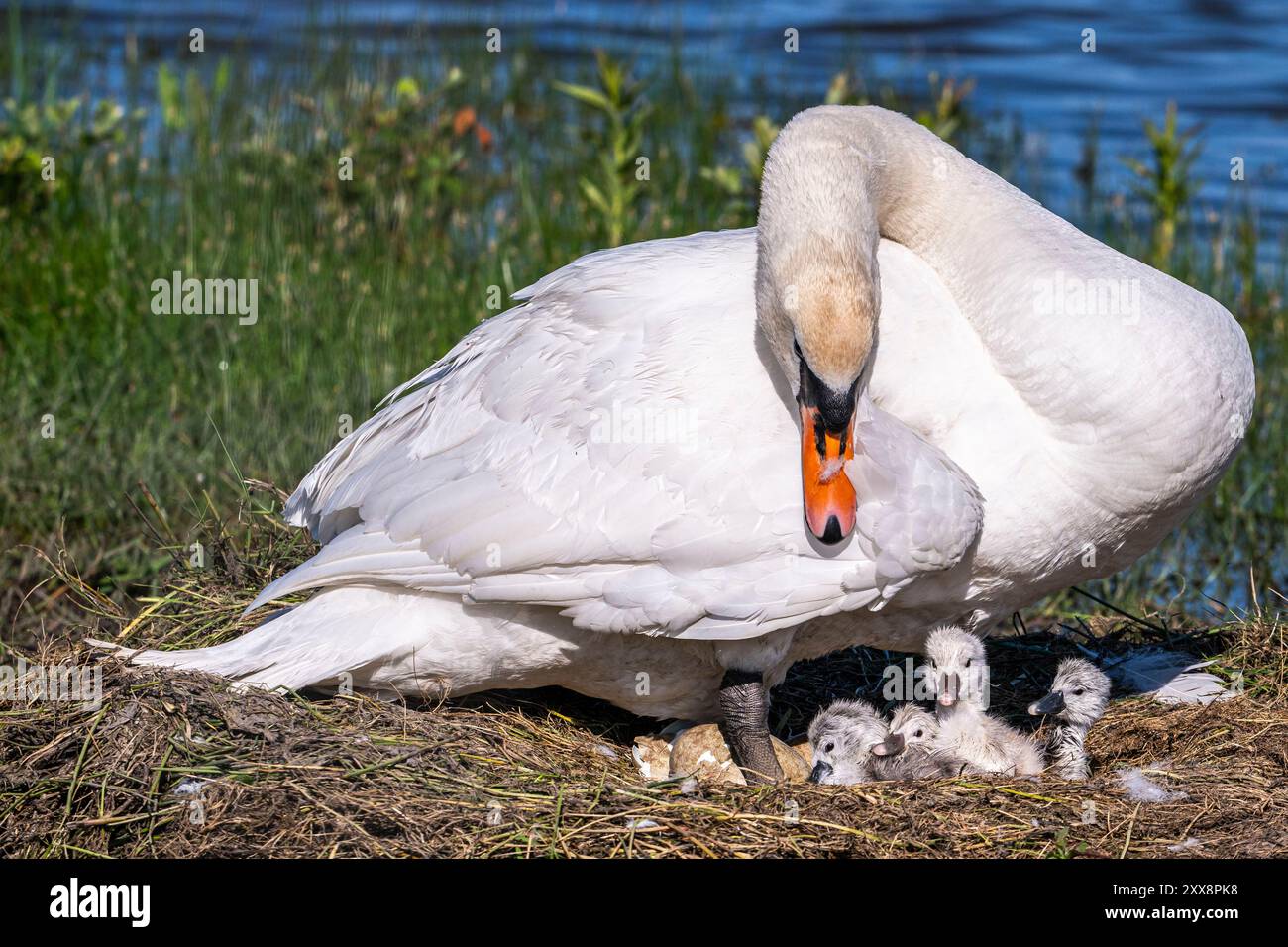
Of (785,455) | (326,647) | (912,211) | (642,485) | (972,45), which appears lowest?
(326,647)

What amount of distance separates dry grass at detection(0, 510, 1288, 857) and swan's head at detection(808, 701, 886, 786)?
0.41 meters

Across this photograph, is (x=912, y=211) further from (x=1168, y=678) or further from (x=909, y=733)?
(x=1168, y=678)

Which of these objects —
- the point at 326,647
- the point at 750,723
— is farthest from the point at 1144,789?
the point at 326,647

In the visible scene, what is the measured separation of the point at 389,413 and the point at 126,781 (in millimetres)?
1591

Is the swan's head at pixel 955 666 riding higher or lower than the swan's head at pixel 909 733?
higher

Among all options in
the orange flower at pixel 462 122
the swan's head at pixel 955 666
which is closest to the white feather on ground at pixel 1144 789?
the swan's head at pixel 955 666

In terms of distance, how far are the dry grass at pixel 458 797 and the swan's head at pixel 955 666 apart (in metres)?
0.36

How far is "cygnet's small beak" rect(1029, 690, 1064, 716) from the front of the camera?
5.69m

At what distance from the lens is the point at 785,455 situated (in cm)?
504

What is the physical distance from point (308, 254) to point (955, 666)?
572 centimetres

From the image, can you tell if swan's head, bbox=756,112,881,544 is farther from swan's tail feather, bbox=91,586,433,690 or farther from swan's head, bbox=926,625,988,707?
swan's tail feather, bbox=91,586,433,690

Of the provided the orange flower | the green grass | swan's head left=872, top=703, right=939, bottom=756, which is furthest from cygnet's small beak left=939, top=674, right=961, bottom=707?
the orange flower

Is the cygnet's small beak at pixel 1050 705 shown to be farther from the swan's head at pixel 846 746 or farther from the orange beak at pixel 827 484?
the orange beak at pixel 827 484

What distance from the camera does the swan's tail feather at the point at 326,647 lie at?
5461 millimetres
